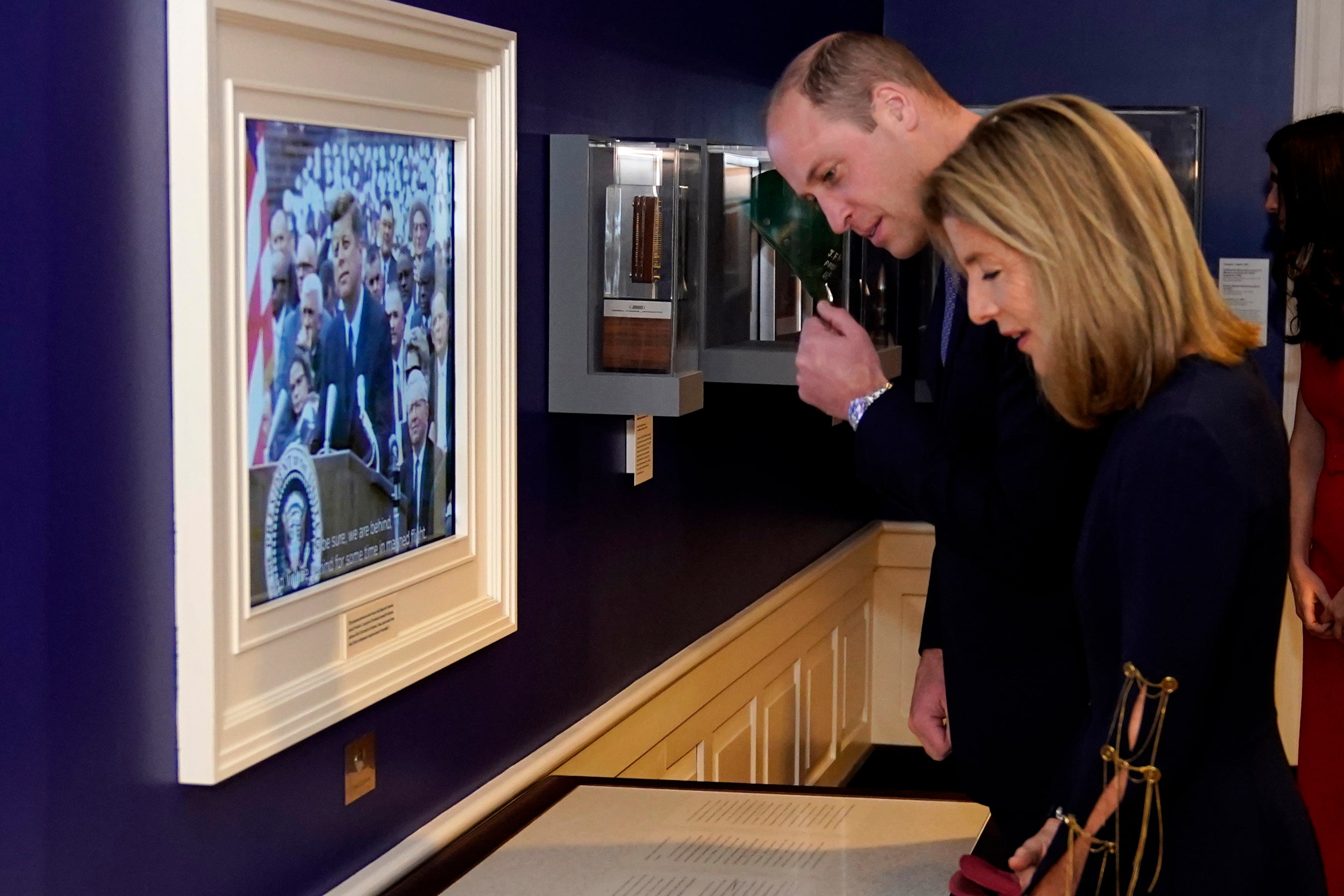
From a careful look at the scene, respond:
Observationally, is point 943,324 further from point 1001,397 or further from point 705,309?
point 705,309

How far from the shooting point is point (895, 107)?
2012 mm

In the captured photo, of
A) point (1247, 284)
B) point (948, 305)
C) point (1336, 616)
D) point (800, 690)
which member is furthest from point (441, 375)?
point (1247, 284)

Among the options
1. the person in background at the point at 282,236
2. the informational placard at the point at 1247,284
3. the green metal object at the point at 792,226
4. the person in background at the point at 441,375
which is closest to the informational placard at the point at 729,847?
the person in background at the point at 441,375

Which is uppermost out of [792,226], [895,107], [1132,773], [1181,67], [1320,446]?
[1181,67]

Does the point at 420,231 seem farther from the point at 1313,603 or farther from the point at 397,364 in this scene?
the point at 1313,603

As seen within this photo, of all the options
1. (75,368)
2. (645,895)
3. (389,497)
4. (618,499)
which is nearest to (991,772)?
(645,895)

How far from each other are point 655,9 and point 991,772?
1.47 meters

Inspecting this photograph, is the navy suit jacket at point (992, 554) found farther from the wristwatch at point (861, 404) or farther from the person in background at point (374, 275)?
the person in background at point (374, 275)

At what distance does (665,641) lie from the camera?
2879 millimetres

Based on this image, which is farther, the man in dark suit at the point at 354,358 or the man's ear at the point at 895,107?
the man's ear at the point at 895,107

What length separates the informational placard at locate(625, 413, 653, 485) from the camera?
2.60 meters

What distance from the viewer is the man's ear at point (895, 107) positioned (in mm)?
2002

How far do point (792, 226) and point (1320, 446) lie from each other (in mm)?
1788

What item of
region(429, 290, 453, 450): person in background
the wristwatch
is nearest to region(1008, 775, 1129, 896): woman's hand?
the wristwatch
